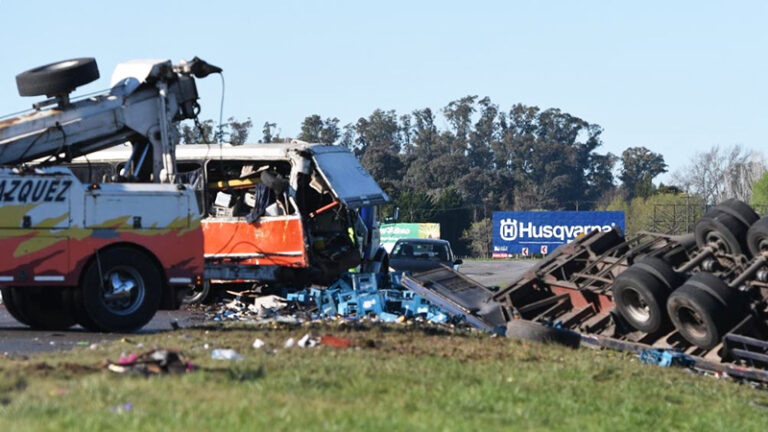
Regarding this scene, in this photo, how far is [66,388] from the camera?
27.8 ft

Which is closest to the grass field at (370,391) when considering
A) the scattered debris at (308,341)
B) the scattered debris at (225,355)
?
the scattered debris at (225,355)

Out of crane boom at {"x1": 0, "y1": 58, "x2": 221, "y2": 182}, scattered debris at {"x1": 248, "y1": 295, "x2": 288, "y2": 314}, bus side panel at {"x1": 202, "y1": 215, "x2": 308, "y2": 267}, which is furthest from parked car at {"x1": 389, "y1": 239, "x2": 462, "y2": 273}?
crane boom at {"x1": 0, "y1": 58, "x2": 221, "y2": 182}

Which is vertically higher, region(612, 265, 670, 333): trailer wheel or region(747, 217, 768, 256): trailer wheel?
region(747, 217, 768, 256): trailer wheel

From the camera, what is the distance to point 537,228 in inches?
3024

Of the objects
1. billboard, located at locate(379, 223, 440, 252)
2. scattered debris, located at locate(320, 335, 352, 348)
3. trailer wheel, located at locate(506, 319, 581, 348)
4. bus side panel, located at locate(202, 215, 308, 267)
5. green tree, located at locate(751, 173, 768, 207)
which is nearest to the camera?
scattered debris, located at locate(320, 335, 352, 348)

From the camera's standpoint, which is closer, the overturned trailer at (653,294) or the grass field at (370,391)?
the grass field at (370,391)

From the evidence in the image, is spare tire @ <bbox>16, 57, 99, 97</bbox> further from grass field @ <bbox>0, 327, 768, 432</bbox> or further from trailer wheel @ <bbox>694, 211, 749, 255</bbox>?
trailer wheel @ <bbox>694, 211, 749, 255</bbox>

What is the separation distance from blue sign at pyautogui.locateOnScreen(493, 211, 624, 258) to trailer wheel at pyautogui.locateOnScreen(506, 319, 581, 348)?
5911 centimetres

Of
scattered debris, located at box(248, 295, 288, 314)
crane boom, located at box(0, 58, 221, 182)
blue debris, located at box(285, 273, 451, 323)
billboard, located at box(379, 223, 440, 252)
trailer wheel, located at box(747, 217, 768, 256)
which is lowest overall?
billboard, located at box(379, 223, 440, 252)

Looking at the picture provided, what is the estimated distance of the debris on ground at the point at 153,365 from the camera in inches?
362

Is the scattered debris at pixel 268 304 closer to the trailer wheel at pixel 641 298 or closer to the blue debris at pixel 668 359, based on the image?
the trailer wheel at pixel 641 298

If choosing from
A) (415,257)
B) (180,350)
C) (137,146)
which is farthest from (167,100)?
(415,257)

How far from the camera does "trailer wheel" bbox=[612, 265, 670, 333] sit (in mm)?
14930

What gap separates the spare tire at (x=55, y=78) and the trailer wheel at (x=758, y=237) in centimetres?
883
